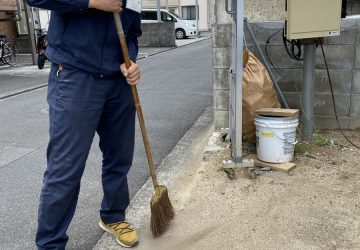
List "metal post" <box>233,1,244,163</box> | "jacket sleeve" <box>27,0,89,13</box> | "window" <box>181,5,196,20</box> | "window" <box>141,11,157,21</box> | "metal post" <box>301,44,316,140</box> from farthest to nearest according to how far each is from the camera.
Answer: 1. "window" <box>181,5,196,20</box>
2. "window" <box>141,11,157,21</box>
3. "metal post" <box>301,44,316,140</box>
4. "metal post" <box>233,1,244,163</box>
5. "jacket sleeve" <box>27,0,89,13</box>

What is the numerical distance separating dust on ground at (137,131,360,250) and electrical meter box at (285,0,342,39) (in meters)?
1.10

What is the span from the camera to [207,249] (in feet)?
8.71

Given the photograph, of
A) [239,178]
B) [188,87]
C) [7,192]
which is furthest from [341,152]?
[188,87]

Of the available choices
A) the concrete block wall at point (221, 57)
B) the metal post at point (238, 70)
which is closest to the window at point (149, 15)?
the concrete block wall at point (221, 57)

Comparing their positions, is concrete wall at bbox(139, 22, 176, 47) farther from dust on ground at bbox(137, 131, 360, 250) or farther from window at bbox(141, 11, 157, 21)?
dust on ground at bbox(137, 131, 360, 250)

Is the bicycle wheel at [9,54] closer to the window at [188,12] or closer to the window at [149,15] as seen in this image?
the window at [149,15]

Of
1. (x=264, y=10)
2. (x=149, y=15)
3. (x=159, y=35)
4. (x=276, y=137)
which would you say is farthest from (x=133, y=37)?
(x=149, y=15)

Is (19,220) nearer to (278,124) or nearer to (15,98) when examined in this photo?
(278,124)

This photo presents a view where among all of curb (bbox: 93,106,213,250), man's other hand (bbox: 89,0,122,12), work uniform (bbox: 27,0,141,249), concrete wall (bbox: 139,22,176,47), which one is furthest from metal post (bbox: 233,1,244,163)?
concrete wall (bbox: 139,22,176,47)

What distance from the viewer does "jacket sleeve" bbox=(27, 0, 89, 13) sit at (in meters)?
2.13

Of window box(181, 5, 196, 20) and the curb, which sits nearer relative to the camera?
the curb

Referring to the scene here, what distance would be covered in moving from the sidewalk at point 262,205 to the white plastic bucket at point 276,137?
0.50 feet

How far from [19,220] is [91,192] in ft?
2.15

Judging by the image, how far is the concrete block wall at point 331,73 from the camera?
166 inches
